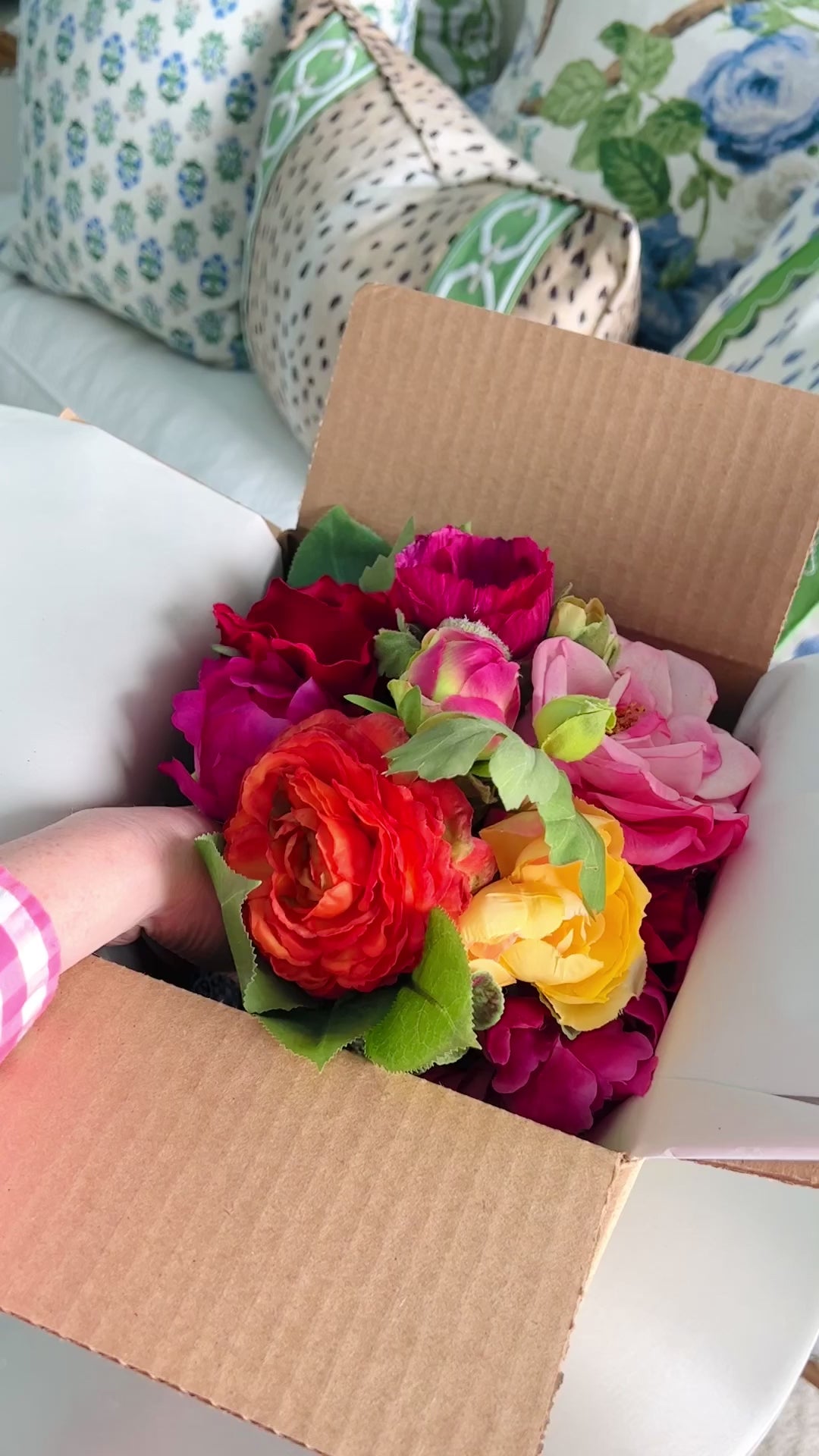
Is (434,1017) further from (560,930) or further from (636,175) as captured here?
(636,175)

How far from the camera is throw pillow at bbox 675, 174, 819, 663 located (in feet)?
2.00

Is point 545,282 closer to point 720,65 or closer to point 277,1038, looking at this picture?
point 720,65

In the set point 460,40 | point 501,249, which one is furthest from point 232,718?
point 460,40

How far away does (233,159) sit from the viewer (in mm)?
841

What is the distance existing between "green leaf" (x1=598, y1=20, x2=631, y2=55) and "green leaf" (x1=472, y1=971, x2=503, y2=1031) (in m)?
0.75

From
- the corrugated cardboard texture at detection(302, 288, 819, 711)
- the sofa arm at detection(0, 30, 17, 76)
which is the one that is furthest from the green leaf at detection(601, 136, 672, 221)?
the sofa arm at detection(0, 30, 17, 76)

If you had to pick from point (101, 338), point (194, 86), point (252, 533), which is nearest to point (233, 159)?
point (194, 86)

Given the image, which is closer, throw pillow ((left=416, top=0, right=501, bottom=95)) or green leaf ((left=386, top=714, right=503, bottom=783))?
green leaf ((left=386, top=714, right=503, bottom=783))

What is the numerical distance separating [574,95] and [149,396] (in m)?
0.43

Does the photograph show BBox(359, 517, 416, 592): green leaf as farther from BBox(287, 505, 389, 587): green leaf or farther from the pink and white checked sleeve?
the pink and white checked sleeve

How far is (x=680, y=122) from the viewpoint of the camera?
76cm

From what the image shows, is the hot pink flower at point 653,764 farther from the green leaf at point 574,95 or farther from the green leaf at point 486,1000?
the green leaf at point 574,95

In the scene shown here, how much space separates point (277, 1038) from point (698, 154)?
73 cm

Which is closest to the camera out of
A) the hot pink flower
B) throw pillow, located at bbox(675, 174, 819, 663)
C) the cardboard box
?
the cardboard box
